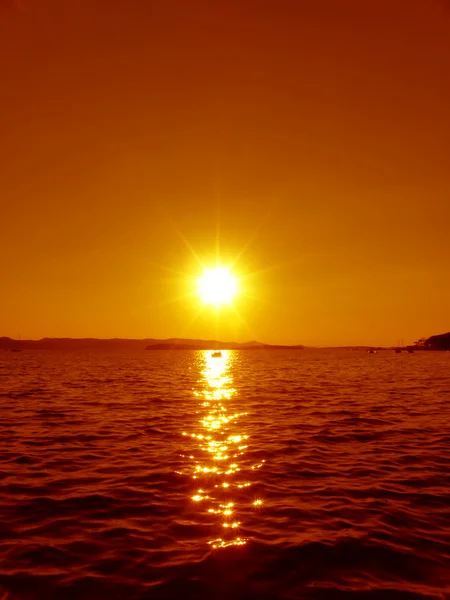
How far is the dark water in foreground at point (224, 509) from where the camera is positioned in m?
8.04

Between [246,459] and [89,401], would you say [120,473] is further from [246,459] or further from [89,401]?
[89,401]

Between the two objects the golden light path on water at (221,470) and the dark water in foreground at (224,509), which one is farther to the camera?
the golden light path on water at (221,470)

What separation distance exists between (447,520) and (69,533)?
855 cm

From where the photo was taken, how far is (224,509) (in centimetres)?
1172

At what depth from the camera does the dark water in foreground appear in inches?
316

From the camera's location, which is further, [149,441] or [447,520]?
[149,441]

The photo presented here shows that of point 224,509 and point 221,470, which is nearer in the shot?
point 224,509

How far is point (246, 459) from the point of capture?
16953mm

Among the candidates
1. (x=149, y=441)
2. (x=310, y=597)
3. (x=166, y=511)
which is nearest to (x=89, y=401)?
(x=149, y=441)

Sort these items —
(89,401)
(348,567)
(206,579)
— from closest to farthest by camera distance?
(206,579) → (348,567) → (89,401)

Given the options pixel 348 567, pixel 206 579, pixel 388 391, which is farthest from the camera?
pixel 388 391

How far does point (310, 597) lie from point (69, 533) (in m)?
5.33

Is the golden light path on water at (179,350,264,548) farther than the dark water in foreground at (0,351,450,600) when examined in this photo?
Yes

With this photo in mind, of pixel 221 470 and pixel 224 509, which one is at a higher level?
pixel 221 470
